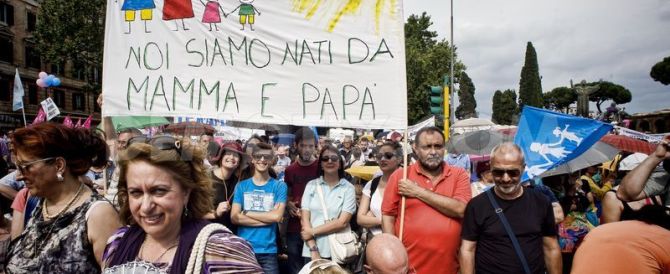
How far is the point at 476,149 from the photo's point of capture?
8297 mm

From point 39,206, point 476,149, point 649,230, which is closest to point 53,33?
point 476,149

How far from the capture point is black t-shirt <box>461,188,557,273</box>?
282 centimetres

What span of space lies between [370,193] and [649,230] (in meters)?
2.44

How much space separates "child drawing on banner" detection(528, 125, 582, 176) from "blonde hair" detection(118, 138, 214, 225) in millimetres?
3357

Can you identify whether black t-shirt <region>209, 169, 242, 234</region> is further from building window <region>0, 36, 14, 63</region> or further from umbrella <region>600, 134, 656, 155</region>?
building window <region>0, 36, 14, 63</region>

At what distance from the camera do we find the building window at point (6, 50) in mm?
34531

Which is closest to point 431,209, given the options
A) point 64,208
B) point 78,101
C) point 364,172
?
point 64,208

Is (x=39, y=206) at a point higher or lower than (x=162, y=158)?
lower

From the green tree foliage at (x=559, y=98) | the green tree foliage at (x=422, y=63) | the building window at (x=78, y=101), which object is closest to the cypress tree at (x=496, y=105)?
the green tree foliage at (x=559, y=98)

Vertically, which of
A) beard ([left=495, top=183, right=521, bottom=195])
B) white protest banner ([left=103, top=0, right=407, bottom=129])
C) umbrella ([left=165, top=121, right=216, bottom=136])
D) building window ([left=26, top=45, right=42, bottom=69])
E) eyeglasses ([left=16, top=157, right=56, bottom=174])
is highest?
building window ([left=26, top=45, right=42, bottom=69])

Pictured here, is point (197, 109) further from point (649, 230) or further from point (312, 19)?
point (649, 230)

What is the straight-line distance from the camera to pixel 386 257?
205cm

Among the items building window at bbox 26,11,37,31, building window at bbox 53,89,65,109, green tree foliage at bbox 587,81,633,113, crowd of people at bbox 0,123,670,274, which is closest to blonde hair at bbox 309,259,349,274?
crowd of people at bbox 0,123,670,274

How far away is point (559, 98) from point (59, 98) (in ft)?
293
